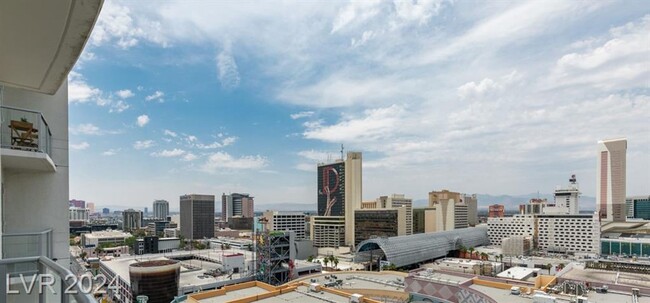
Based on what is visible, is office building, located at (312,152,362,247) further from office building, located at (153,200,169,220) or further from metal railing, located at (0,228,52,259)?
office building, located at (153,200,169,220)

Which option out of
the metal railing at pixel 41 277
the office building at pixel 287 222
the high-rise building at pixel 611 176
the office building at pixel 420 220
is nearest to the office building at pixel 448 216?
the office building at pixel 420 220

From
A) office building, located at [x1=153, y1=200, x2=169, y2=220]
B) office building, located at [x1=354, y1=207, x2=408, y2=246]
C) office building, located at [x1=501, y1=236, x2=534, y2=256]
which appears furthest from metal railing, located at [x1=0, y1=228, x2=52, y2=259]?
office building, located at [x1=153, y1=200, x2=169, y2=220]

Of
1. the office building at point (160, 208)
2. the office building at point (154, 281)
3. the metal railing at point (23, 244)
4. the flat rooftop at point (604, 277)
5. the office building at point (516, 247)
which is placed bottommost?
the office building at point (160, 208)

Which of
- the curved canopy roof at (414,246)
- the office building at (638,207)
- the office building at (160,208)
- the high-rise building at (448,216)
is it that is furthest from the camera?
the office building at (160,208)

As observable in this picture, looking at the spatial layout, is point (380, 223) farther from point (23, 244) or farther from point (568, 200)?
point (23, 244)

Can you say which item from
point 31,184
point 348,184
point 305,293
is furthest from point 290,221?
point 31,184

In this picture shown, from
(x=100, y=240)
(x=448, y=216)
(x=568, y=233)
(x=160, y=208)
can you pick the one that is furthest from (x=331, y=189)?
(x=160, y=208)

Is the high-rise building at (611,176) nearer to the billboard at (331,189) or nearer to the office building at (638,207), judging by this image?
the office building at (638,207)
